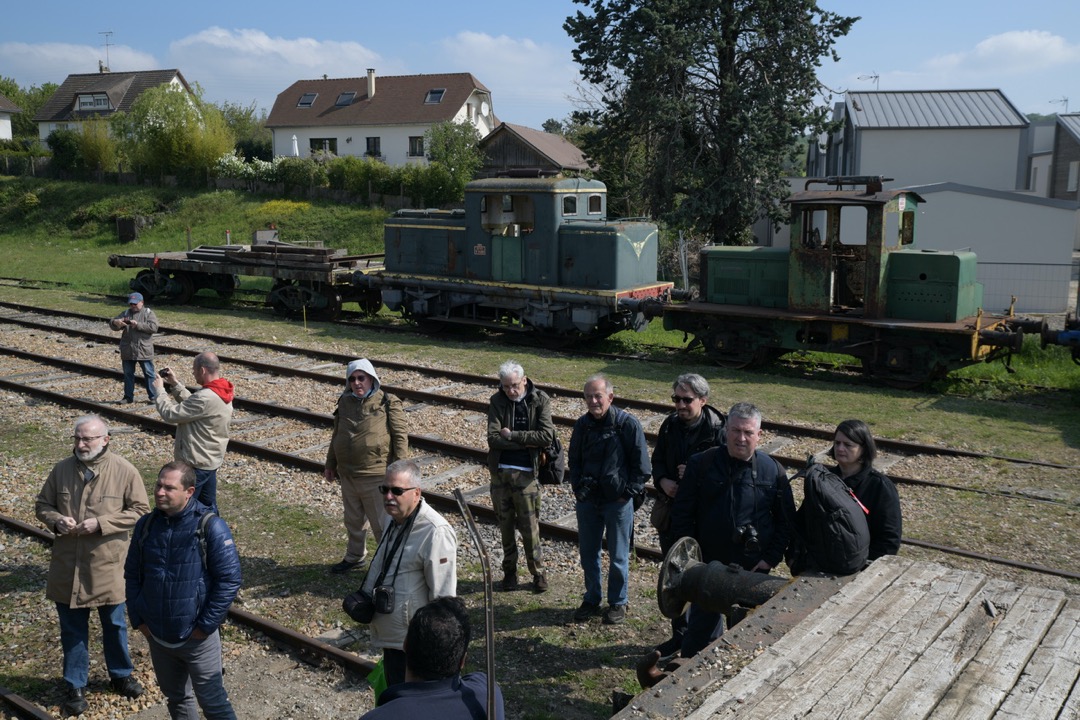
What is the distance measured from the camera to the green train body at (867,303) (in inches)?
547

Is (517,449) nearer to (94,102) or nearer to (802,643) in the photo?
(802,643)

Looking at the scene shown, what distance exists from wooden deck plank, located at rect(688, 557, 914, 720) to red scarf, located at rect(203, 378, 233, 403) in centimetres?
487

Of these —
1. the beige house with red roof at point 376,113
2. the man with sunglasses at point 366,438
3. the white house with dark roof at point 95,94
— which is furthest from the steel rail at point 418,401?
the white house with dark roof at point 95,94

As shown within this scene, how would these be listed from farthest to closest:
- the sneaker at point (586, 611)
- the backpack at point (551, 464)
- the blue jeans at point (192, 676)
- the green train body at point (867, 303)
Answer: the green train body at point (867, 303), the backpack at point (551, 464), the sneaker at point (586, 611), the blue jeans at point (192, 676)

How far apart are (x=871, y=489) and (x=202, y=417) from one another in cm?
480

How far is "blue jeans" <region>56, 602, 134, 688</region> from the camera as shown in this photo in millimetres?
5621

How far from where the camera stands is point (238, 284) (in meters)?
26.2

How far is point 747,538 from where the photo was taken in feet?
16.6

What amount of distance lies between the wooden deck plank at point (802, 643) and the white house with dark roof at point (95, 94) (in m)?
60.8

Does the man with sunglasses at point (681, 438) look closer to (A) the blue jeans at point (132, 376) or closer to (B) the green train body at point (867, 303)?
(B) the green train body at point (867, 303)

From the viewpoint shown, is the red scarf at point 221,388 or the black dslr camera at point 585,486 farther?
the red scarf at point 221,388

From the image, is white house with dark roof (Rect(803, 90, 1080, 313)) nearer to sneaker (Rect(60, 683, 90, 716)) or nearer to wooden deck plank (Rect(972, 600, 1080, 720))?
wooden deck plank (Rect(972, 600, 1080, 720))

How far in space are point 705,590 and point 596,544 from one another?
2.03m

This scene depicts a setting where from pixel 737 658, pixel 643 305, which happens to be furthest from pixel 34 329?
pixel 737 658
